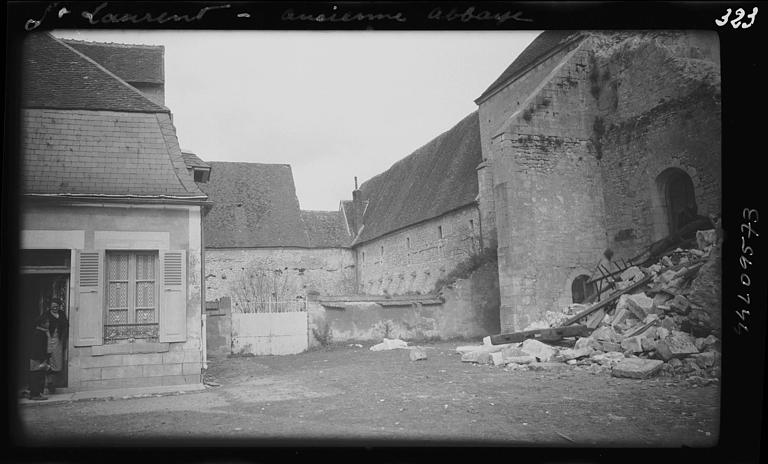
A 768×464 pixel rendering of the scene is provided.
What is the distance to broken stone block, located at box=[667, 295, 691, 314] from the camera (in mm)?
9094

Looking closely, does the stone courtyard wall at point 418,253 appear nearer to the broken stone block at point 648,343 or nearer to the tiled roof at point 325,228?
the tiled roof at point 325,228

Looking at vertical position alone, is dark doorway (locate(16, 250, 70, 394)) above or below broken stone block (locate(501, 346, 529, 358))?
above

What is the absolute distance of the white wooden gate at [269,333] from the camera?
50.0 ft

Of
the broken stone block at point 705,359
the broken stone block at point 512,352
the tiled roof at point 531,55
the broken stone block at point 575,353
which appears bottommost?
the broken stone block at point 512,352

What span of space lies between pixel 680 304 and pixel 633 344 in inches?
44.1

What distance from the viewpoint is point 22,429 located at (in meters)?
6.44

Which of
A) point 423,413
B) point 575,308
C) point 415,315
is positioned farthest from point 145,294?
point 575,308

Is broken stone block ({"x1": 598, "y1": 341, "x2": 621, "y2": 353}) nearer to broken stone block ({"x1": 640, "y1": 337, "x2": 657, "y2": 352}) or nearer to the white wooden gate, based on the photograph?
broken stone block ({"x1": 640, "y1": 337, "x2": 657, "y2": 352})

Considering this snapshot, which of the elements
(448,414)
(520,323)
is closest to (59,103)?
(448,414)

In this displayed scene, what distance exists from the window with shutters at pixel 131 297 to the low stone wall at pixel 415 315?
7.59m

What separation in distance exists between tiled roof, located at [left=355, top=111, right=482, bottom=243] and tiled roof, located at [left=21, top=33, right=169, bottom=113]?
12.3 m

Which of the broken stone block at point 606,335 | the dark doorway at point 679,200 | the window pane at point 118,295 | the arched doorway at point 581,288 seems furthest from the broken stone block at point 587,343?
the window pane at point 118,295

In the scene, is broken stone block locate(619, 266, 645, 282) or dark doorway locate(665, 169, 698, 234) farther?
dark doorway locate(665, 169, 698, 234)

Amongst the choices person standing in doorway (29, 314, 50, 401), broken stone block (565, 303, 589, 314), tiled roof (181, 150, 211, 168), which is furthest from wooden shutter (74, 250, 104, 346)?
broken stone block (565, 303, 589, 314)
